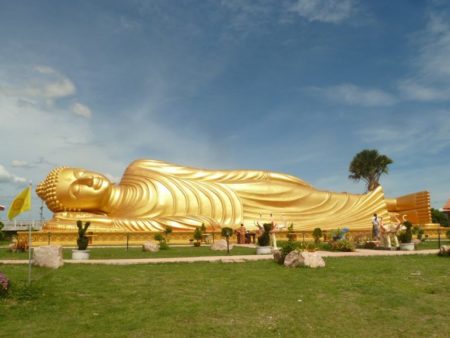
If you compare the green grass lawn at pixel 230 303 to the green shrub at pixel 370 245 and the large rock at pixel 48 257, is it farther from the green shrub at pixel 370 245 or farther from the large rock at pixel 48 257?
the green shrub at pixel 370 245

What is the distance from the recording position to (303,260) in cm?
940

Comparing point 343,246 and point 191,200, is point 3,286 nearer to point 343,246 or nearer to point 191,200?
point 343,246

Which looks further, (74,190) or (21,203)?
(74,190)

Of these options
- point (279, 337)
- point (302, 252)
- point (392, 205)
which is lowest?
point (279, 337)

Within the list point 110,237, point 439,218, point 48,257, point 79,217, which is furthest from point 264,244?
point 439,218

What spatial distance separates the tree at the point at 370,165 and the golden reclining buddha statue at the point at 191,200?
22101 millimetres

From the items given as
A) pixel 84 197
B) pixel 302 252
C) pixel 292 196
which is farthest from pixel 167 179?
pixel 302 252

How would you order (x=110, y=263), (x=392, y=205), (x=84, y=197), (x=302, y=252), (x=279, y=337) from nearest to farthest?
(x=279, y=337)
(x=302, y=252)
(x=110, y=263)
(x=84, y=197)
(x=392, y=205)

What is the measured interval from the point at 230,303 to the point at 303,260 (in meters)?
3.76

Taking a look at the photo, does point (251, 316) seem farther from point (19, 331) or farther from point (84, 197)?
point (84, 197)

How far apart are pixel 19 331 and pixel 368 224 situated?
65.9 feet

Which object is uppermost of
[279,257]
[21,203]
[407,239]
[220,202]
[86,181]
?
[86,181]

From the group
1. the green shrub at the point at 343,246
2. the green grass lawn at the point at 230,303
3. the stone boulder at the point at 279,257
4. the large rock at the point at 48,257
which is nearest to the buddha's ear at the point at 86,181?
the large rock at the point at 48,257

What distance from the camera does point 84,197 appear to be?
20.4m
